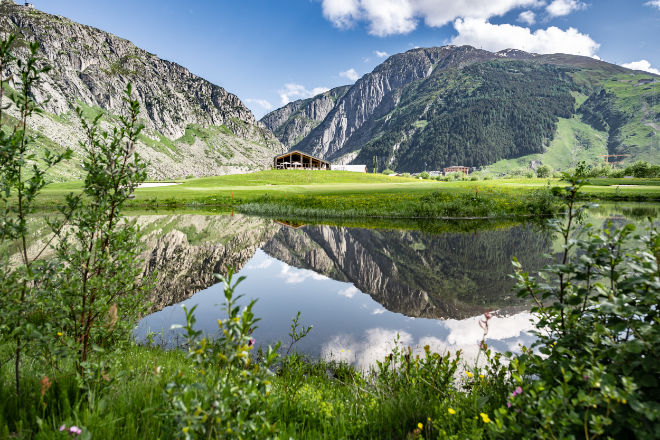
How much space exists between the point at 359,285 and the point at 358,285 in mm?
41

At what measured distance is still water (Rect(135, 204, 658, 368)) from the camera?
26.4 ft

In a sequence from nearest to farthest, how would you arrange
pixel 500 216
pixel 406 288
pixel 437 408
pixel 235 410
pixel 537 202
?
pixel 235 410 < pixel 437 408 < pixel 406 288 < pixel 500 216 < pixel 537 202

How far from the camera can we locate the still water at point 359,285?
316 inches

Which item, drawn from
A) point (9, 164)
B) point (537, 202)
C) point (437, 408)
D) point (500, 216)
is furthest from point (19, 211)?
point (537, 202)

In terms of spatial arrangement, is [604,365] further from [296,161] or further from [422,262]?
[296,161]

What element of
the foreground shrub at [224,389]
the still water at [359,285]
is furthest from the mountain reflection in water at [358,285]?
the foreground shrub at [224,389]

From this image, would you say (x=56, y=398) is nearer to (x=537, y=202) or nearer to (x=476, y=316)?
(x=476, y=316)

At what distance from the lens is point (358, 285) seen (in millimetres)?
12789

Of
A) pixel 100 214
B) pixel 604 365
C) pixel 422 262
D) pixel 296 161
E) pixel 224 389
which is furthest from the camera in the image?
pixel 296 161

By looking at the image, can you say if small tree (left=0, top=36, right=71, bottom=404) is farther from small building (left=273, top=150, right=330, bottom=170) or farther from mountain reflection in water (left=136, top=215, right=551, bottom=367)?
small building (left=273, top=150, right=330, bottom=170)

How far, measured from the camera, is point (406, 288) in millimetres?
11859

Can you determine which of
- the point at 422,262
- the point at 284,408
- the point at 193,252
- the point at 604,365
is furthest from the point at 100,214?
the point at 193,252

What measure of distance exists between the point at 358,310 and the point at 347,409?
19.8ft

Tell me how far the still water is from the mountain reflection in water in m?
0.04
